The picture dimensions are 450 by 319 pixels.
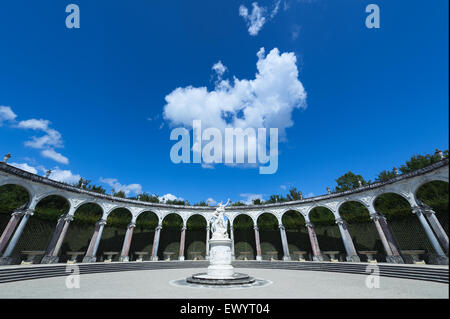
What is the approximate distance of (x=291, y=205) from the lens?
88.1 ft

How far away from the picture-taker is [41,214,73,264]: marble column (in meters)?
19.3

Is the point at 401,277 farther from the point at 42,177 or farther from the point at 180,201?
the point at 180,201

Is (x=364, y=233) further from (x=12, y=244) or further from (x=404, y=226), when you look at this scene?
(x=12, y=244)

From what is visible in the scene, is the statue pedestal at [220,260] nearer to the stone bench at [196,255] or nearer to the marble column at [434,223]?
the marble column at [434,223]

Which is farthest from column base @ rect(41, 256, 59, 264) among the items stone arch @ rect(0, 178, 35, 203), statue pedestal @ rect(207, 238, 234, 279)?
statue pedestal @ rect(207, 238, 234, 279)

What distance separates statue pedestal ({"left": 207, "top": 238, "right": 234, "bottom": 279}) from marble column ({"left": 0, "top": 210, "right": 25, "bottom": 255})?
18614 mm

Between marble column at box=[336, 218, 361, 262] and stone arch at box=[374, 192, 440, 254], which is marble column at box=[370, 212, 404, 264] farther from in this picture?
marble column at box=[336, 218, 361, 262]

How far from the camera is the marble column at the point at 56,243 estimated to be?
63.2 feet

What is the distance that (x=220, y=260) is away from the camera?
1196cm

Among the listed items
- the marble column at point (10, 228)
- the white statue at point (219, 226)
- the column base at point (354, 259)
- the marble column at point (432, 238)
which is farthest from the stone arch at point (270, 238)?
the marble column at point (10, 228)

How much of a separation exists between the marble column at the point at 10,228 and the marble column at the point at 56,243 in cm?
341

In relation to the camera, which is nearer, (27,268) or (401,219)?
(27,268)
